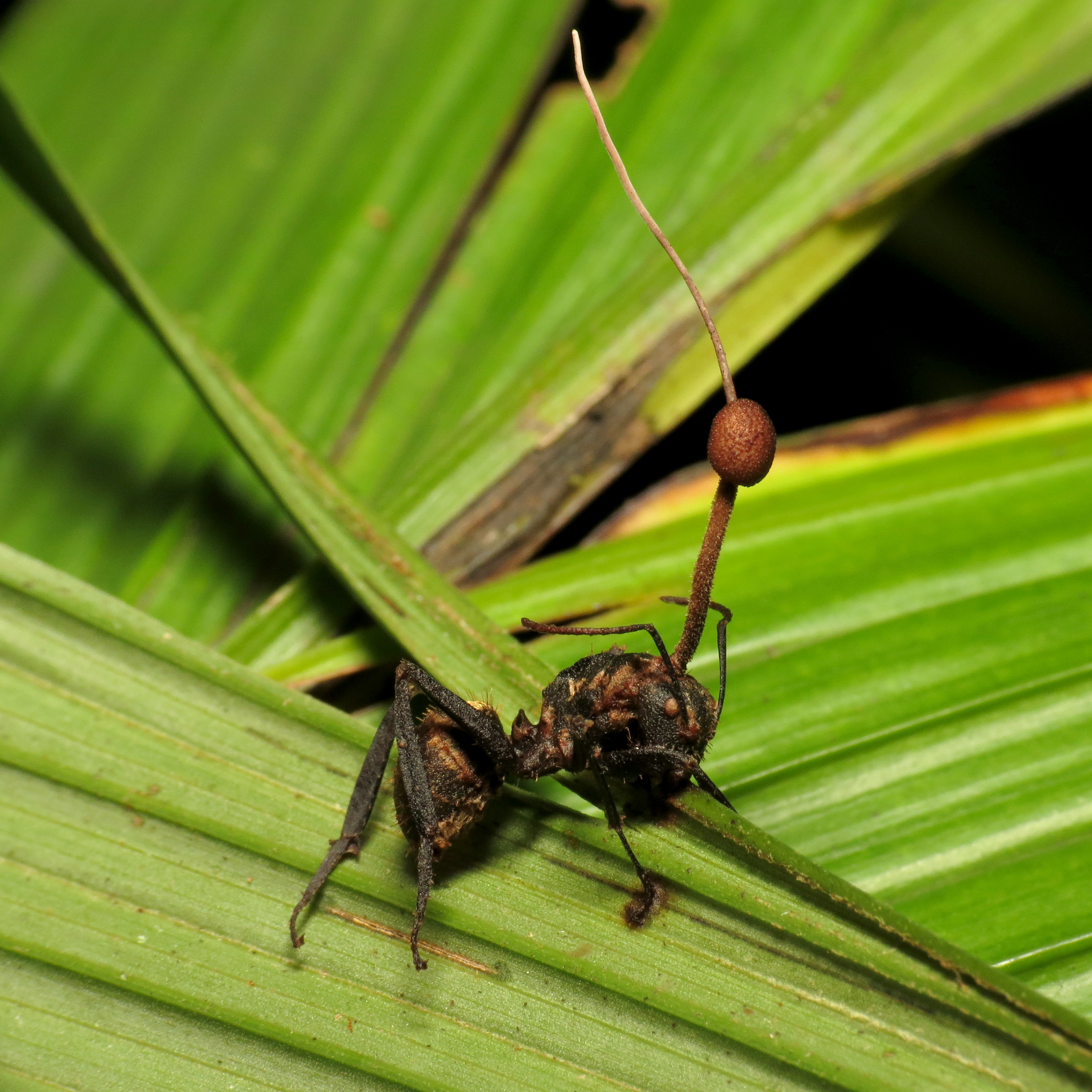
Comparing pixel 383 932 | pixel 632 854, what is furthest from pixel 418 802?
pixel 632 854

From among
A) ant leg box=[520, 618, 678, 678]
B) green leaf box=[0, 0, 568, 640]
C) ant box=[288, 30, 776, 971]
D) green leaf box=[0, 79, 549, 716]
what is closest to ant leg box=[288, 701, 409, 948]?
ant box=[288, 30, 776, 971]

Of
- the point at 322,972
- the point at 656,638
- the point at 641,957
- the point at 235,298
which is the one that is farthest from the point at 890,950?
the point at 235,298

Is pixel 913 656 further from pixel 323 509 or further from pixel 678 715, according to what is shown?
pixel 323 509

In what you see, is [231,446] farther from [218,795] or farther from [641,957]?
[641,957]

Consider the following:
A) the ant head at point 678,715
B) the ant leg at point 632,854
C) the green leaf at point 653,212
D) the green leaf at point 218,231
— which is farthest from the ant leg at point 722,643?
the green leaf at point 218,231

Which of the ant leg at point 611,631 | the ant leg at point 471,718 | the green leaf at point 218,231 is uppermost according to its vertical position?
the green leaf at point 218,231

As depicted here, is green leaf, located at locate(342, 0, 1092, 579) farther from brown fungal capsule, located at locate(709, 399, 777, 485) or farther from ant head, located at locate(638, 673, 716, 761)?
brown fungal capsule, located at locate(709, 399, 777, 485)

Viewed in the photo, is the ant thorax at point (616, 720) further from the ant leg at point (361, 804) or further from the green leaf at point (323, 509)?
the ant leg at point (361, 804)
